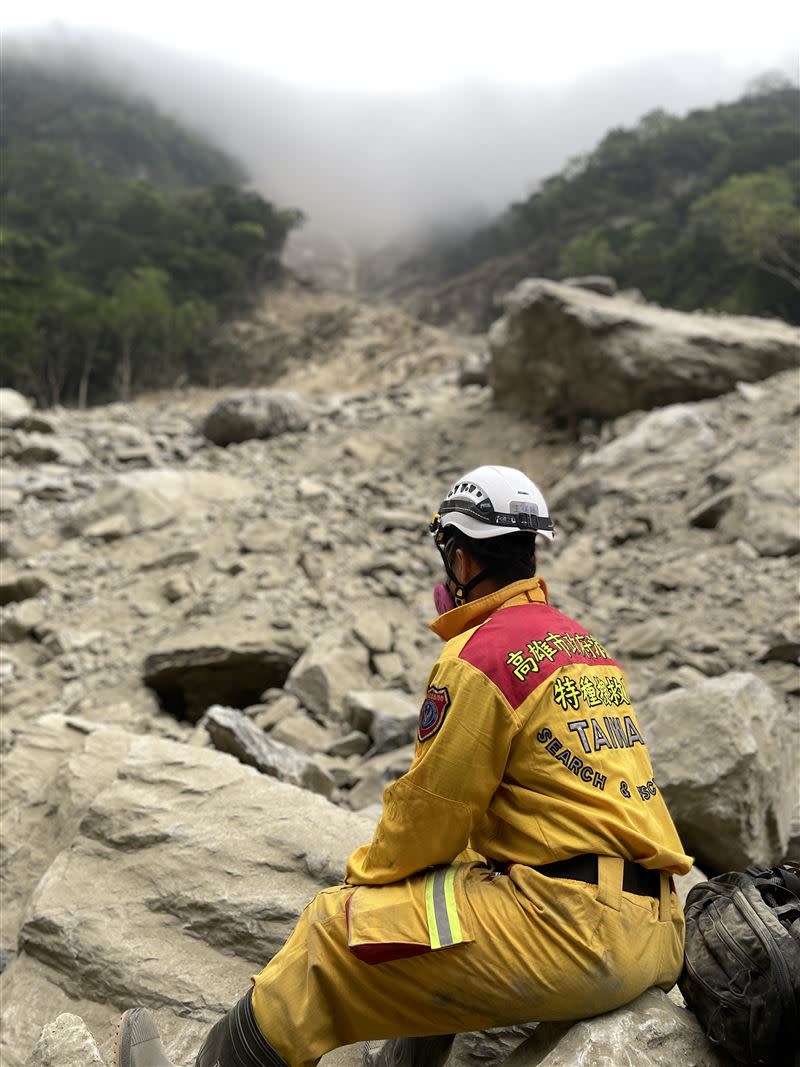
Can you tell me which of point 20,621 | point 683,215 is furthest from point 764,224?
point 20,621

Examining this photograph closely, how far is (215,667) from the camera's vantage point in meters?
5.49

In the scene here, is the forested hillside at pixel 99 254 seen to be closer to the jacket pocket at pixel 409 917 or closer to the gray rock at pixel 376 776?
the gray rock at pixel 376 776

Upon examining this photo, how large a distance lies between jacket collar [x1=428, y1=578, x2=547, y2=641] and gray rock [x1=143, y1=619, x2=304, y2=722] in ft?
12.6

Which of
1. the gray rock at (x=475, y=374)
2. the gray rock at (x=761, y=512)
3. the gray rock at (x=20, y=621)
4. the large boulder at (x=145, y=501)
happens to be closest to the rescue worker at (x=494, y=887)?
the gray rock at (x=20, y=621)

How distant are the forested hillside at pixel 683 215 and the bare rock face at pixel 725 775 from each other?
68.4 feet

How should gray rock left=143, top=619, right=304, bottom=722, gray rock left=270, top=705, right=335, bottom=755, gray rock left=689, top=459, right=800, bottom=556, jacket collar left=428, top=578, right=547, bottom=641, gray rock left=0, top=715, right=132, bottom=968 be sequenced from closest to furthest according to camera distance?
jacket collar left=428, top=578, right=547, bottom=641, gray rock left=0, top=715, right=132, bottom=968, gray rock left=270, top=705, right=335, bottom=755, gray rock left=143, top=619, right=304, bottom=722, gray rock left=689, top=459, right=800, bottom=556

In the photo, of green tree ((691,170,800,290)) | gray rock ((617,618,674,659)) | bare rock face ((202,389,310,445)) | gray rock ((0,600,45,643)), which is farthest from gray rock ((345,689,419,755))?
green tree ((691,170,800,290))

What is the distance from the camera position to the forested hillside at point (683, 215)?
21.2 metres

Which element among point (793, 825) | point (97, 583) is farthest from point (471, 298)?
point (793, 825)

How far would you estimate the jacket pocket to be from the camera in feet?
4.96

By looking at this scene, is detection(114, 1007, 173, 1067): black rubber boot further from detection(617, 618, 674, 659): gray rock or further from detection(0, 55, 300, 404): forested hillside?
detection(0, 55, 300, 404): forested hillside

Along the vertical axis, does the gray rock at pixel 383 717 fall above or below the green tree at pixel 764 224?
below

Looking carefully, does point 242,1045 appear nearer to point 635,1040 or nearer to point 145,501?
point 635,1040

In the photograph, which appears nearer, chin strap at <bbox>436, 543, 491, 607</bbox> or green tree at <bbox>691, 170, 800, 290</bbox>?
chin strap at <bbox>436, 543, 491, 607</bbox>
